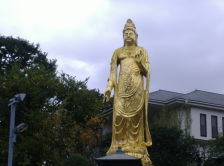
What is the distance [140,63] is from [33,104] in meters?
10.5

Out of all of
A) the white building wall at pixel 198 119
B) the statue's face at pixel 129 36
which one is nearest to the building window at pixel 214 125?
the white building wall at pixel 198 119

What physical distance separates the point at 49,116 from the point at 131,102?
865 centimetres

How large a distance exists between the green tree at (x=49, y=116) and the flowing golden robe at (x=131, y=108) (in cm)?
631

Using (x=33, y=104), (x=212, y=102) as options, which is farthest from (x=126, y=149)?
(x=212, y=102)

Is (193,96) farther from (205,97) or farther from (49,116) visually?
(49,116)

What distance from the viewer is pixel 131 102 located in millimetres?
15453

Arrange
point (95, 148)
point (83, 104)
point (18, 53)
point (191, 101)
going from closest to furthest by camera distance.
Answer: point (95, 148) < point (83, 104) < point (191, 101) < point (18, 53)

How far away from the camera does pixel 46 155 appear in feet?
73.6

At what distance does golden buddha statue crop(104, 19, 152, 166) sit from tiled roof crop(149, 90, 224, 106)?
46.0 ft

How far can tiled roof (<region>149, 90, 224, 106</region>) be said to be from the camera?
1216 inches

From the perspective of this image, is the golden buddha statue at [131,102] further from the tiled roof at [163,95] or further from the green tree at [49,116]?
the tiled roof at [163,95]

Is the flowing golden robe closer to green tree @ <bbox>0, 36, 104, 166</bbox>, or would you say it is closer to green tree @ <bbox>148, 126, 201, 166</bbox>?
green tree @ <bbox>0, 36, 104, 166</bbox>

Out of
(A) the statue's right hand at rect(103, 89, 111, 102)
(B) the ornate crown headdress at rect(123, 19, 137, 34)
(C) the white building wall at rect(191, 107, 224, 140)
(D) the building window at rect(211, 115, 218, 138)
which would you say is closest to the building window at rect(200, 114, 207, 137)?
(C) the white building wall at rect(191, 107, 224, 140)

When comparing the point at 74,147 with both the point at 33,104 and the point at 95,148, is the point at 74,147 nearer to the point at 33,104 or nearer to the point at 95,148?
the point at 95,148
